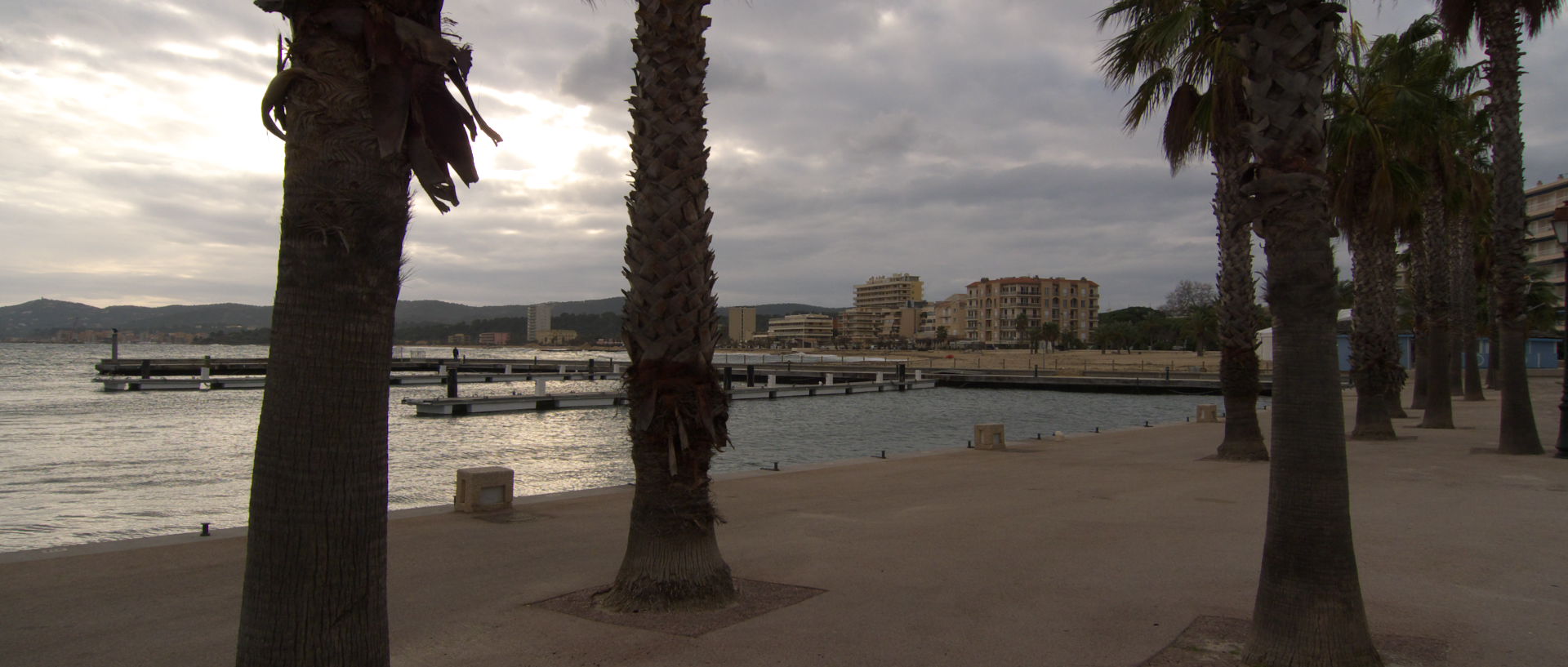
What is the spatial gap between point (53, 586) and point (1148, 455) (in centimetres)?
1474

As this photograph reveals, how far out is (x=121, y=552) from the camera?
280 inches

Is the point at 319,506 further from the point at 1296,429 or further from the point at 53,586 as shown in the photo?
the point at 53,586

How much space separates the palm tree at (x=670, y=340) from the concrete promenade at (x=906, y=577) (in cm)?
54

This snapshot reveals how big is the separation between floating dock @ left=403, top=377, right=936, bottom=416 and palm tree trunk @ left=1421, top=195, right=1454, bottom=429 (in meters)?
18.2

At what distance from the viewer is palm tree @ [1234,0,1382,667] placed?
14.0 ft

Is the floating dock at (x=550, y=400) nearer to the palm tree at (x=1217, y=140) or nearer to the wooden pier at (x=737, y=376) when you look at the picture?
the wooden pier at (x=737, y=376)

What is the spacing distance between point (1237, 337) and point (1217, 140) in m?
3.17

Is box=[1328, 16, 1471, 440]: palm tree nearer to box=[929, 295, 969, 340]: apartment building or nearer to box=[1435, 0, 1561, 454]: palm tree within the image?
box=[1435, 0, 1561, 454]: palm tree

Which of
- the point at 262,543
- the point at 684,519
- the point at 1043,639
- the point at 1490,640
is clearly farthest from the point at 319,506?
the point at 1490,640

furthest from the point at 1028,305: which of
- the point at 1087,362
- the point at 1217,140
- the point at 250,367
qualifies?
the point at 1217,140

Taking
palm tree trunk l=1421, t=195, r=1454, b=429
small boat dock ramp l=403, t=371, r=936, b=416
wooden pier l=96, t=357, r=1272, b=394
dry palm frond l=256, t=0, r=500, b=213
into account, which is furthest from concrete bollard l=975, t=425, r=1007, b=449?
wooden pier l=96, t=357, r=1272, b=394

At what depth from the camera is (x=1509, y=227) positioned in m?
13.1

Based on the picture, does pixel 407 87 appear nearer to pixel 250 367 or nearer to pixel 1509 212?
pixel 1509 212

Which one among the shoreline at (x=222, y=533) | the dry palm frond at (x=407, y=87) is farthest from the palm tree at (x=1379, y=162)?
the dry palm frond at (x=407, y=87)
